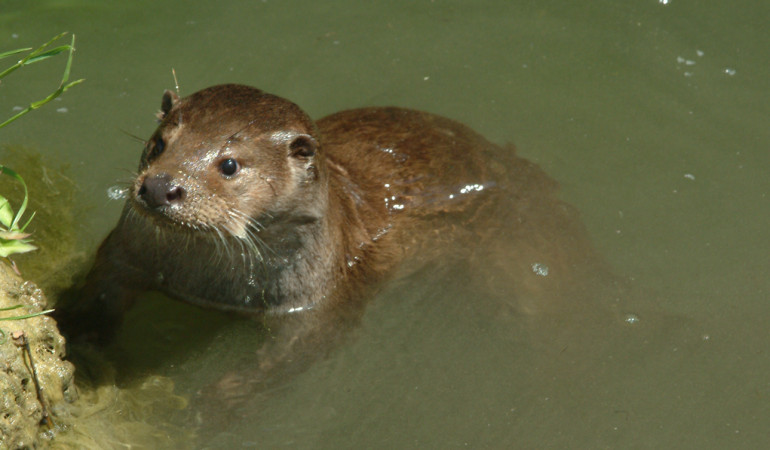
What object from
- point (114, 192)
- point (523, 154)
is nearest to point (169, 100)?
point (114, 192)

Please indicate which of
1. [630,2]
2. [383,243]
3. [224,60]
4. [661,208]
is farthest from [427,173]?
[630,2]

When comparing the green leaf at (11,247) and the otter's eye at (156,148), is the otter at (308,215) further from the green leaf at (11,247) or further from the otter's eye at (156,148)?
the green leaf at (11,247)

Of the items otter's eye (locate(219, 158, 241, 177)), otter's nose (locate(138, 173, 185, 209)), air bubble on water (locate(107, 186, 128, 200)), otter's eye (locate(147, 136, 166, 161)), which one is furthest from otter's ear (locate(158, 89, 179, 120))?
air bubble on water (locate(107, 186, 128, 200))

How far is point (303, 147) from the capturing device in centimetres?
407

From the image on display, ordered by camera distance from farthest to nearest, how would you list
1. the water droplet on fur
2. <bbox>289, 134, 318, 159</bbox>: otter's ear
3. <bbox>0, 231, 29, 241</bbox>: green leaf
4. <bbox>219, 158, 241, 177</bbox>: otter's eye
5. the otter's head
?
the water droplet on fur
<bbox>289, 134, 318, 159</bbox>: otter's ear
<bbox>219, 158, 241, 177</bbox>: otter's eye
the otter's head
<bbox>0, 231, 29, 241</bbox>: green leaf

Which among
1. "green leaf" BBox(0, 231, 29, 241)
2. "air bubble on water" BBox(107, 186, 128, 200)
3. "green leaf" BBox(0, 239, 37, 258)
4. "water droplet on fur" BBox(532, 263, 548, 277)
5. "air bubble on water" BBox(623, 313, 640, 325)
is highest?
"green leaf" BBox(0, 231, 29, 241)

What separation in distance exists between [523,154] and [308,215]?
2.13 meters

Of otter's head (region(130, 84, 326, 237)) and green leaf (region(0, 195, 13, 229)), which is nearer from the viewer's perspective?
green leaf (region(0, 195, 13, 229))

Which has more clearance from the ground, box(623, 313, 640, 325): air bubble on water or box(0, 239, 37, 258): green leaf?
box(0, 239, 37, 258): green leaf

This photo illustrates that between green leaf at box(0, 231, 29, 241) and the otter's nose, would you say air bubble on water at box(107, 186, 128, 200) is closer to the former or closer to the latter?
the otter's nose

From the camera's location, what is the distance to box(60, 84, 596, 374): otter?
3852 millimetres

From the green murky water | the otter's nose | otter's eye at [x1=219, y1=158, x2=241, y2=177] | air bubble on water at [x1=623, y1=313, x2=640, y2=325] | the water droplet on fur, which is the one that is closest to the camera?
the otter's nose

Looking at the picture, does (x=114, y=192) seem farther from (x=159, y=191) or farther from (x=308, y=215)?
(x=159, y=191)

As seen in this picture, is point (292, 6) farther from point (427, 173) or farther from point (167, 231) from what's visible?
point (167, 231)
